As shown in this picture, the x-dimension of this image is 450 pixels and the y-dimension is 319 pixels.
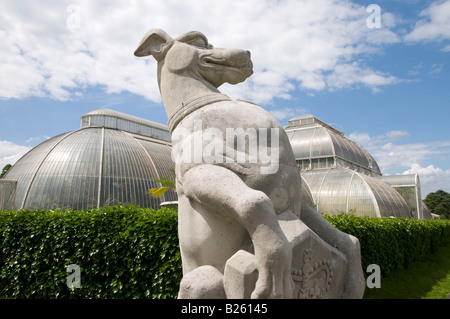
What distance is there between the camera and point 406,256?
1030 cm

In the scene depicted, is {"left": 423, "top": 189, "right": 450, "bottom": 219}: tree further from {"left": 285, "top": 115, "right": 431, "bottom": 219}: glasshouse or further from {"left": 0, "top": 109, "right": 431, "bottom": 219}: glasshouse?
{"left": 0, "top": 109, "right": 431, "bottom": 219}: glasshouse

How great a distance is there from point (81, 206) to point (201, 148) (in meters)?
14.9

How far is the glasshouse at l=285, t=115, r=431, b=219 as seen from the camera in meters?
21.0

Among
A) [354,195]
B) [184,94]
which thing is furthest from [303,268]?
[354,195]

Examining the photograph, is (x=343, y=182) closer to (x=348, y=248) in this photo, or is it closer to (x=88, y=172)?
(x=88, y=172)

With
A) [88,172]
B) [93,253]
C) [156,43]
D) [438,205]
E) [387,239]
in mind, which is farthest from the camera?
[438,205]

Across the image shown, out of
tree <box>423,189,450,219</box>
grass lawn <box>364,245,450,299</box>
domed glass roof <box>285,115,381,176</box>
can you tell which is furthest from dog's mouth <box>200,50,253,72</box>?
tree <box>423,189,450,219</box>

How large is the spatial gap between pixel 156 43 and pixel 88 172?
15078 mm

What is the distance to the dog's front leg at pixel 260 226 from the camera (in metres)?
1.79

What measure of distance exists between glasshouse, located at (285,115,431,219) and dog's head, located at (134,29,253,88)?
47.8ft

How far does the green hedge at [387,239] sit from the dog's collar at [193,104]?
17.8ft

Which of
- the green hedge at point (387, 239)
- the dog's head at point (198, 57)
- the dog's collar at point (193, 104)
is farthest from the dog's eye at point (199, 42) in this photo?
the green hedge at point (387, 239)

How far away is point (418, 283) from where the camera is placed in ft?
28.3
